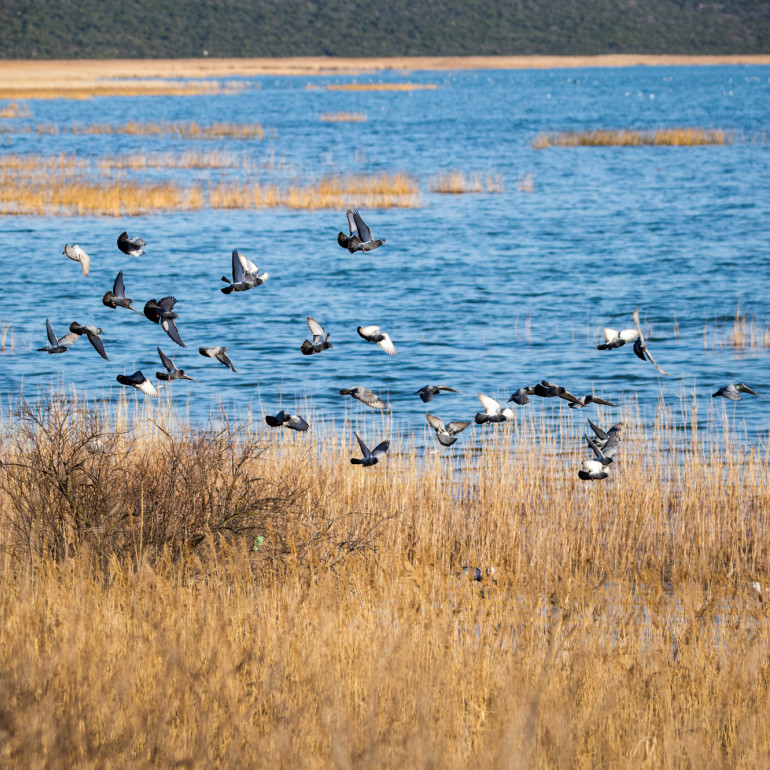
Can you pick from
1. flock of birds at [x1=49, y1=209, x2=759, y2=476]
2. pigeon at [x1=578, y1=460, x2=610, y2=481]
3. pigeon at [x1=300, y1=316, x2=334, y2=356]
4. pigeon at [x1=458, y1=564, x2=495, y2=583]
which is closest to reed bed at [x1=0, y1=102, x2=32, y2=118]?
flock of birds at [x1=49, y1=209, x2=759, y2=476]

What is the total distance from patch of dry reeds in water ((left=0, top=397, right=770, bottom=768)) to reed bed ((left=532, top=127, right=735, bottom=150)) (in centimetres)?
4718

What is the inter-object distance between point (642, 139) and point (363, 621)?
52.1m

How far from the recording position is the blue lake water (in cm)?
1645

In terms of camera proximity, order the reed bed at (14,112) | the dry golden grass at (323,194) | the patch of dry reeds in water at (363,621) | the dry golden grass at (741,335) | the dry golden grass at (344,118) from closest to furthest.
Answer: the patch of dry reeds in water at (363,621) < the dry golden grass at (741,335) < the dry golden grass at (323,194) < the reed bed at (14,112) < the dry golden grass at (344,118)

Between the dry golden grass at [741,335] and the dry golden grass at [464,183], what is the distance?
1895cm

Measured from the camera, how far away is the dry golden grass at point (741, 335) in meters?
18.3

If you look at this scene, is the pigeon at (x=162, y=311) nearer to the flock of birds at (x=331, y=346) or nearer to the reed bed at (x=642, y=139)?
the flock of birds at (x=331, y=346)

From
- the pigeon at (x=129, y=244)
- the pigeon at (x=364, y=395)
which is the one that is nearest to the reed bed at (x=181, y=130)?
the pigeon at (x=129, y=244)

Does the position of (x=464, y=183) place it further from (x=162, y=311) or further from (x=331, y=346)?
(x=331, y=346)

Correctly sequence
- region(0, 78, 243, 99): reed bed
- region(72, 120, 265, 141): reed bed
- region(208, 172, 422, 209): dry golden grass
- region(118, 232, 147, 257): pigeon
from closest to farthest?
region(118, 232, 147, 257): pigeon < region(208, 172, 422, 209): dry golden grass < region(72, 120, 265, 141): reed bed < region(0, 78, 243, 99): reed bed

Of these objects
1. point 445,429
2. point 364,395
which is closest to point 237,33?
point 445,429

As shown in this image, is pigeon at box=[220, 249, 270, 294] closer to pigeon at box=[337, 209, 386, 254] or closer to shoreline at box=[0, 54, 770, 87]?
pigeon at box=[337, 209, 386, 254]

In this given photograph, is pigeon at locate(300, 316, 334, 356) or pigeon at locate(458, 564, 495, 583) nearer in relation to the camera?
pigeon at locate(458, 564, 495, 583)

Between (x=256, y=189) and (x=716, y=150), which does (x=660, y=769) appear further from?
(x=716, y=150)
